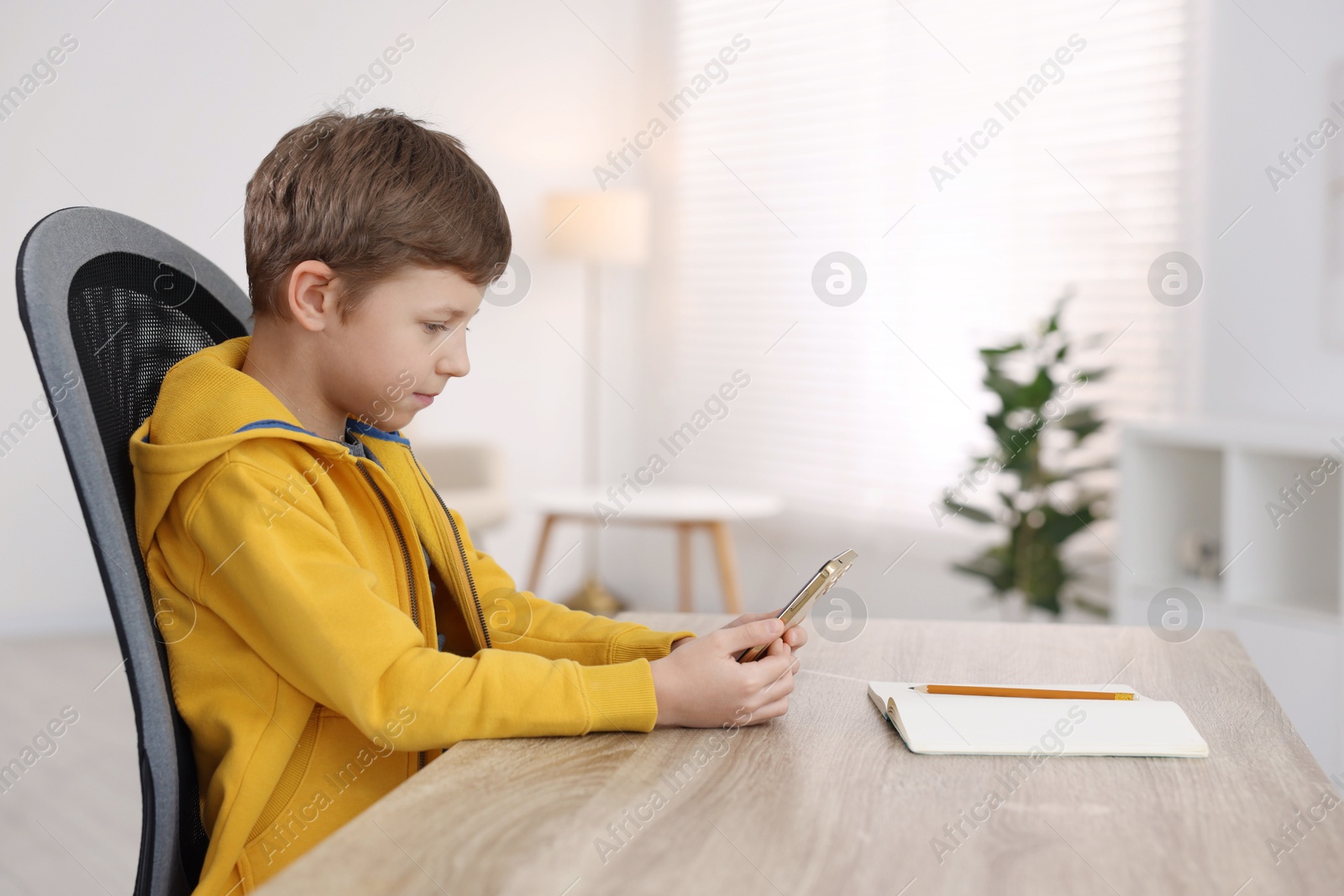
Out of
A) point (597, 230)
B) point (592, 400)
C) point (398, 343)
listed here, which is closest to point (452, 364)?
point (398, 343)

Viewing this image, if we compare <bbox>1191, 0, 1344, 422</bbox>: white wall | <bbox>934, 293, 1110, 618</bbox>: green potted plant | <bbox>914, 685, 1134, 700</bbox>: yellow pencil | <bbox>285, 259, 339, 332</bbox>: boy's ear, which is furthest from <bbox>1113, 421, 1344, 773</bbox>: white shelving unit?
<bbox>285, 259, 339, 332</bbox>: boy's ear

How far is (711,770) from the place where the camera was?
0.74 m

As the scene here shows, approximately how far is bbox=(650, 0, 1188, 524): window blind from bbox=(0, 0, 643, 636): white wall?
445mm

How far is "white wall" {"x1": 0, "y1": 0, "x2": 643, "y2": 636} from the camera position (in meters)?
3.36

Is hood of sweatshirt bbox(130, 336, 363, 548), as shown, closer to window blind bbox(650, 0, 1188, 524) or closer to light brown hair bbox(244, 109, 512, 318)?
light brown hair bbox(244, 109, 512, 318)

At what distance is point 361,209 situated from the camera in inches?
38.2

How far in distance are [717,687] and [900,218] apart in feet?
10.5

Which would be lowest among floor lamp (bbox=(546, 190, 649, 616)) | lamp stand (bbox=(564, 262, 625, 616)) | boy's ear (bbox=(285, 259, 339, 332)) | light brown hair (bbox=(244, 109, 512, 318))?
lamp stand (bbox=(564, 262, 625, 616))

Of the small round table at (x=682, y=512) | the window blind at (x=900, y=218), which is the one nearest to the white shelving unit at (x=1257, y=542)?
the window blind at (x=900, y=218)

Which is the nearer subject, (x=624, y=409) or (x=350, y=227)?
(x=350, y=227)

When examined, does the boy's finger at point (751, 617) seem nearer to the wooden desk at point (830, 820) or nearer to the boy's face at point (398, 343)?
the wooden desk at point (830, 820)

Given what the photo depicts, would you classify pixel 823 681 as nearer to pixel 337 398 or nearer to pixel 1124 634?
pixel 1124 634

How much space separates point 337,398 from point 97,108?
3009 mm

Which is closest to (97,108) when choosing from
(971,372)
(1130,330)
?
(971,372)
